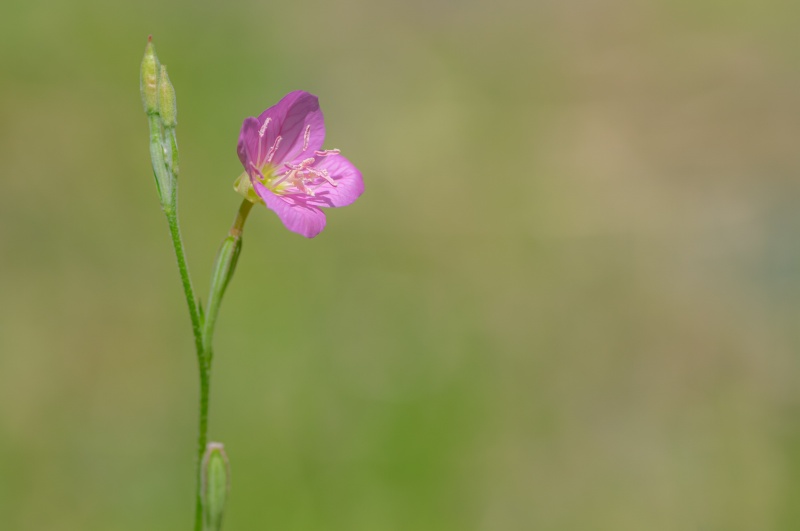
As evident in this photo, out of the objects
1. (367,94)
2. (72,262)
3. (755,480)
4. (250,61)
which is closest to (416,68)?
(367,94)

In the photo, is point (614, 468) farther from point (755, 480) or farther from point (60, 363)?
point (60, 363)

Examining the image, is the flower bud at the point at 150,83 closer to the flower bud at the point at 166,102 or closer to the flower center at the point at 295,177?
the flower bud at the point at 166,102

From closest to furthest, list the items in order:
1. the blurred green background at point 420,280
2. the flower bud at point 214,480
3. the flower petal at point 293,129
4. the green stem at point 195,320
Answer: the green stem at point 195,320 → the flower bud at point 214,480 → the flower petal at point 293,129 → the blurred green background at point 420,280

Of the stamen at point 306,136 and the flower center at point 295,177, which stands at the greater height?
the stamen at point 306,136

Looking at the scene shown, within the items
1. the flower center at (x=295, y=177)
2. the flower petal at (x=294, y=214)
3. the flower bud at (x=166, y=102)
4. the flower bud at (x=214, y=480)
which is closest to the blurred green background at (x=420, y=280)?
the flower bud at (x=214, y=480)

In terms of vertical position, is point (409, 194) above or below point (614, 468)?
above

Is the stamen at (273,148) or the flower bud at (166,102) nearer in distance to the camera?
the flower bud at (166,102)

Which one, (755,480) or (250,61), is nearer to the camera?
(755,480)
